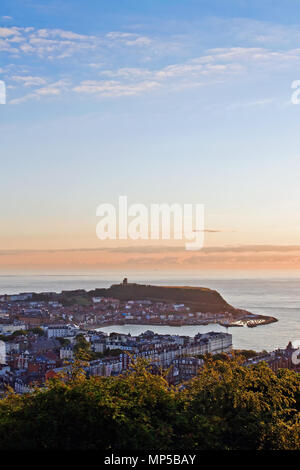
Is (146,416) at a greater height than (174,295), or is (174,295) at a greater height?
(146,416)

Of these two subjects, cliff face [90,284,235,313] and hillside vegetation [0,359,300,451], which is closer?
hillside vegetation [0,359,300,451]

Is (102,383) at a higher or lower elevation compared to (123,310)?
higher

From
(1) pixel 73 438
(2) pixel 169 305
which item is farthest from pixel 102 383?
(2) pixel 169 305

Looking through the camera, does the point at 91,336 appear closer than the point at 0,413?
No

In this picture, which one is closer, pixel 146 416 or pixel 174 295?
pixel 146 416

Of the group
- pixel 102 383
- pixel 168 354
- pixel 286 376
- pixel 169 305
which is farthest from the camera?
pixel 169 305

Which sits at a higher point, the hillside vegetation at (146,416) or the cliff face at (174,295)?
the hillside vegetation at (146,416)

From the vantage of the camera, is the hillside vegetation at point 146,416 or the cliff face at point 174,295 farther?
the cliff face at point 174,295
